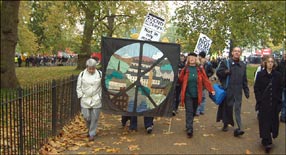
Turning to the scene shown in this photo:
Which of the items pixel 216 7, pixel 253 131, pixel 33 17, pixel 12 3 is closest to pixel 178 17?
pixel 216 7

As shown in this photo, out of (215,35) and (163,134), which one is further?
(215,35)

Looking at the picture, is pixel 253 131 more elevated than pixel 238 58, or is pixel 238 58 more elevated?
pixel 238 58

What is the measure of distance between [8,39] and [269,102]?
428 inches

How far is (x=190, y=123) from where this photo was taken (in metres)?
8.38

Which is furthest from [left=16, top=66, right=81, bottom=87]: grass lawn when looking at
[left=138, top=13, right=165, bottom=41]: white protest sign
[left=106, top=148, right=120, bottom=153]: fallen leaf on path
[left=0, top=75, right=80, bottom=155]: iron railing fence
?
[left=106, top=148, right=120, bottom=153]: fallen leaf on path

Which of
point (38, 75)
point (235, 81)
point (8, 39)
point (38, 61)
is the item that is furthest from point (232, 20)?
point (38, 61)

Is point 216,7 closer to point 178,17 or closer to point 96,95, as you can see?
point 178,17

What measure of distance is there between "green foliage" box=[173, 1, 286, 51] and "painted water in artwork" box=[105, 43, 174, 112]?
46.2ft

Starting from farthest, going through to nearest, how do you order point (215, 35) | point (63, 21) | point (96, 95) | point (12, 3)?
point (63, 21) < point (215, 35) < point (12, 3) < point (96, 95)

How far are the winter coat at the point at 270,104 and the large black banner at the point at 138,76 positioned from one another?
2120 mm

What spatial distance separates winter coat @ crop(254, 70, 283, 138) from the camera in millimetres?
7176

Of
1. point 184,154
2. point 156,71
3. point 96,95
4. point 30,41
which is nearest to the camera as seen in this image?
point 184,154

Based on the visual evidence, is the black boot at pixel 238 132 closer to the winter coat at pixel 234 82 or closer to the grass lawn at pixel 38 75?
the winter coat at pixel 234 82

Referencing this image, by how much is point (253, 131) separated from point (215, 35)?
14.8 meters
